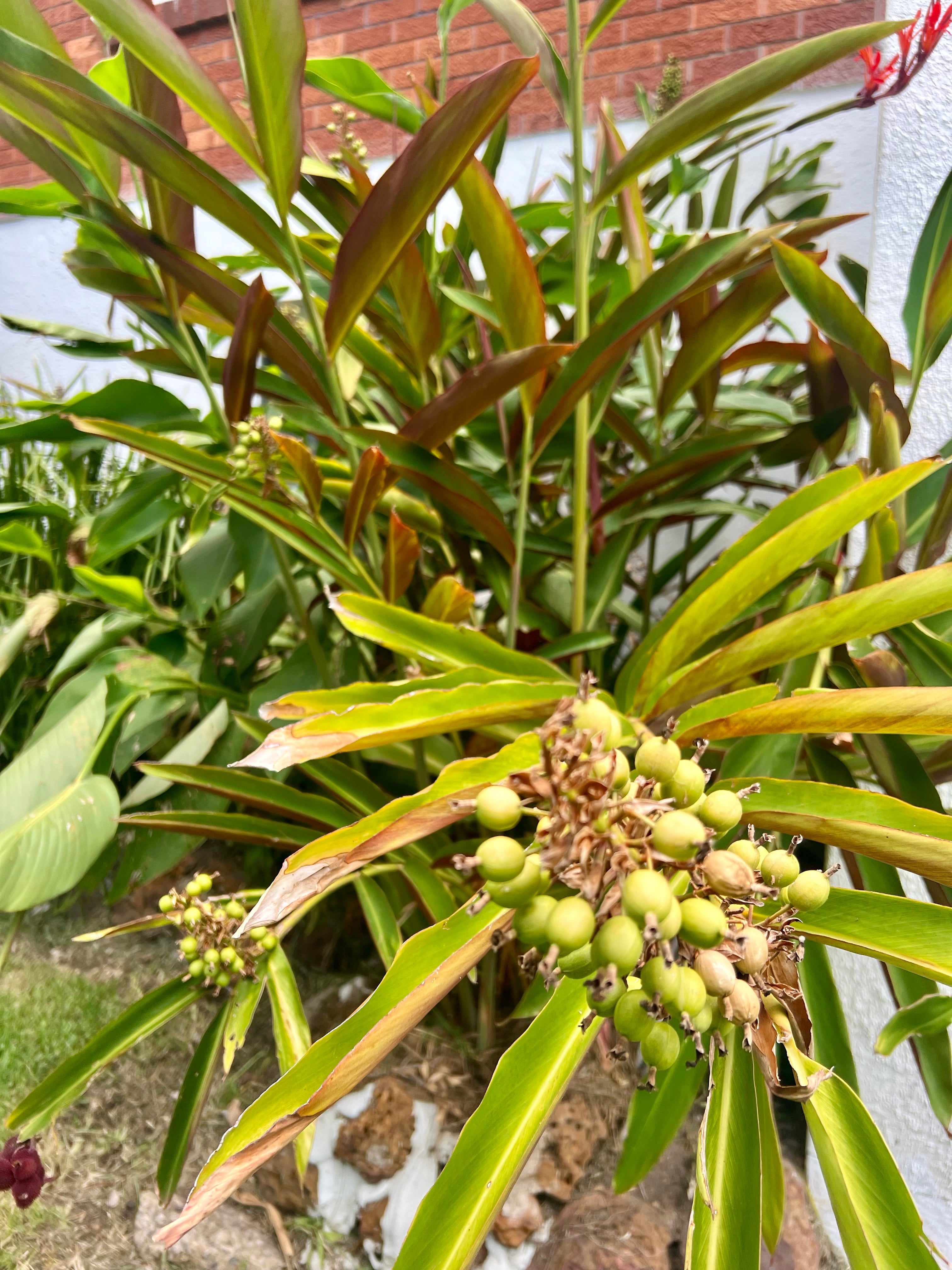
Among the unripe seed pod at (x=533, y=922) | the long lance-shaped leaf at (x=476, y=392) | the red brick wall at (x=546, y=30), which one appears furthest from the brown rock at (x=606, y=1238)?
the red brick wall at (x=546, y=30)

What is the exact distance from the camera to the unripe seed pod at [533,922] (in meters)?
0.25

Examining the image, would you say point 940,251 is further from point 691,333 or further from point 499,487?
point 499,487

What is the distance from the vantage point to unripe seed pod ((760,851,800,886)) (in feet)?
0.93

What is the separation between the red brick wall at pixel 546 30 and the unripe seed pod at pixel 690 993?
141 centimetres

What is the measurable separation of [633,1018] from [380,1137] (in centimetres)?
58

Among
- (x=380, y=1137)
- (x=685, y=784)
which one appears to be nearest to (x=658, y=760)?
(x=685, y=784)

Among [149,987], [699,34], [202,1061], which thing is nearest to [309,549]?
[202,1061]

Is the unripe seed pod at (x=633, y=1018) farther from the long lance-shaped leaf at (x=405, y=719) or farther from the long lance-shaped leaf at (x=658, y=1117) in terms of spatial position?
the long lance-shaped leaf at (x=658, y=1117)

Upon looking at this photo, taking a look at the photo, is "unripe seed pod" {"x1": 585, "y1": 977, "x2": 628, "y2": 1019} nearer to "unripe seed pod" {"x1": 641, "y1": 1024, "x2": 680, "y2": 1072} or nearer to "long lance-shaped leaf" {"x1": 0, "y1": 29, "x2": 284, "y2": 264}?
"unripe seed pod" {"x1": 641, "y1": 1024, "x2": 680, "y2": 1072}

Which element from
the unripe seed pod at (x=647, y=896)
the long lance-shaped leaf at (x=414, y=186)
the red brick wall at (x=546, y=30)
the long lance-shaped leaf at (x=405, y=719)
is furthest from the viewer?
the red brick wall at (x=546, y=30)

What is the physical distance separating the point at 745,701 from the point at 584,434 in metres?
0.32

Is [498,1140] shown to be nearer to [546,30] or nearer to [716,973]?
[716,973]

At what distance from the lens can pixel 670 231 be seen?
0.95 metres

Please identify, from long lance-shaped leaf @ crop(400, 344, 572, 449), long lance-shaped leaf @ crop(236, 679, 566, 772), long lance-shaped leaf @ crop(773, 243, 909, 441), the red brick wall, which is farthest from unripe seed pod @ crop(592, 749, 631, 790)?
the red brick wall
